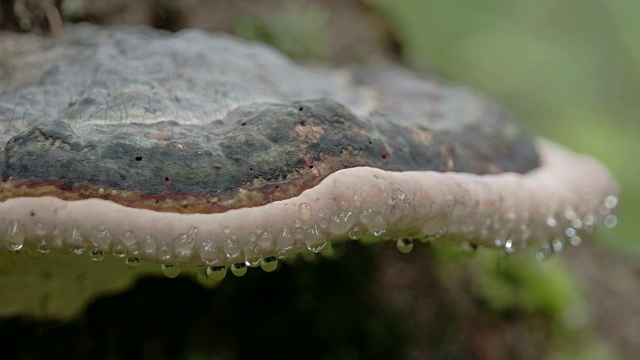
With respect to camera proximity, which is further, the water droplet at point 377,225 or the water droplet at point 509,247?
the water droplet at point 509,247

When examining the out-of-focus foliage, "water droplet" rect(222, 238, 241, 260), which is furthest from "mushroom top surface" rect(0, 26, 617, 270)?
the out-of-focus foliage

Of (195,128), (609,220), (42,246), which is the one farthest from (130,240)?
(609,220)

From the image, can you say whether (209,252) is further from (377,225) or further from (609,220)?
(609,220)

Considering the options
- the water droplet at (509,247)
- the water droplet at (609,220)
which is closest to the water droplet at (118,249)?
the water droplet at (509,247)

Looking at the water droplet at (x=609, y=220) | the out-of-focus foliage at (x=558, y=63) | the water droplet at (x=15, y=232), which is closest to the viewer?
the water droplet at (x=15, y=232)

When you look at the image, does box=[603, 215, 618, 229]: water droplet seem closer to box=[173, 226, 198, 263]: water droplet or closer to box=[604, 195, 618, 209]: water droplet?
box=[604, 195, 618, 209]: water droplet

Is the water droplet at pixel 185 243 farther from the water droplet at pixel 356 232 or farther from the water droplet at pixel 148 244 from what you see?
the water droplet at pixel 356 232
